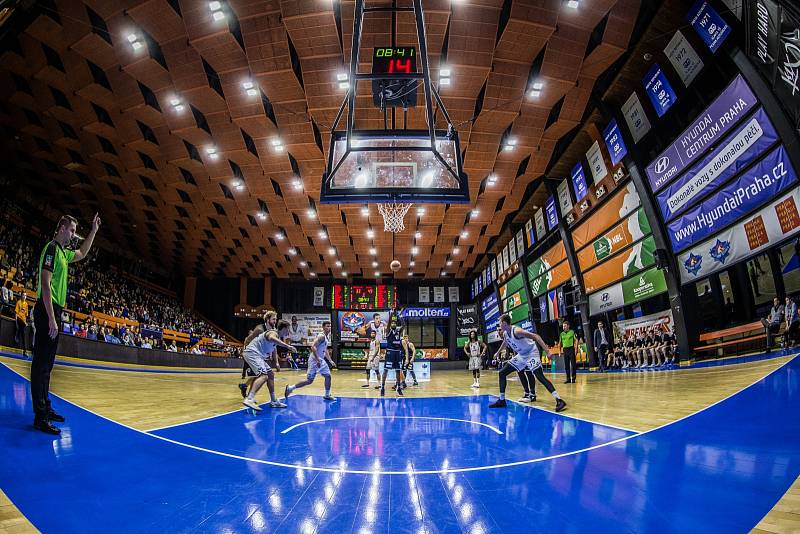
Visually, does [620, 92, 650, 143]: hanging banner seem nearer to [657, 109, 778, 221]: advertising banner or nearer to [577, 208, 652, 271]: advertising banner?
[657, 109, 778, 221]: advertising banner

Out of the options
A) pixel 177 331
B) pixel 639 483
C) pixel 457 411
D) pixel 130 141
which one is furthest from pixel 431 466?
pixel 177 331

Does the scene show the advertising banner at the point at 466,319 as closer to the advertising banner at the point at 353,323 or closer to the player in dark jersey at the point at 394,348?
the advertising banner at the point at 353,323

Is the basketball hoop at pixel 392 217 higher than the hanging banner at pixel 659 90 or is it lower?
lower

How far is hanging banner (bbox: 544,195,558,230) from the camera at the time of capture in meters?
17.2

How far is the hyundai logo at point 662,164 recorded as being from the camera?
11014mm

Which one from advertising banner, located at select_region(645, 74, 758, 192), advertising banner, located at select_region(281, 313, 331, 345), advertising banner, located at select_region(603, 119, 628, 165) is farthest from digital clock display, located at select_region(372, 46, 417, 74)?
advertising banner, located at select_region(281, 313, 331, 345)

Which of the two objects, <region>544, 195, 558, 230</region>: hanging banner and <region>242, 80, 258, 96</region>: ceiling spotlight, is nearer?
<region>242, 80, 258, 96</region>: ceiling spotlight

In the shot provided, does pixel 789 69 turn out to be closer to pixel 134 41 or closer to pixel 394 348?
pixel 394 348

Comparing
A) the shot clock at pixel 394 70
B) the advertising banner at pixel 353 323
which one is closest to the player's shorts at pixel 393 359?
the shot clock at pixel 394 70

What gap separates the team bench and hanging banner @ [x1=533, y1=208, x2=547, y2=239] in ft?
27.0

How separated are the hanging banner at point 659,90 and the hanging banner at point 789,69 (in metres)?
2.72

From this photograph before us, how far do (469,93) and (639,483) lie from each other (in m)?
10.8

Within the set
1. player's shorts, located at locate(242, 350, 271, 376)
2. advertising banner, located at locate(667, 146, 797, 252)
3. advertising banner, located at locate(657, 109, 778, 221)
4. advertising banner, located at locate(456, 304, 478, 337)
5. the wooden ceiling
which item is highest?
the wooden ceiling

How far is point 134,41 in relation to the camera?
10062mm
